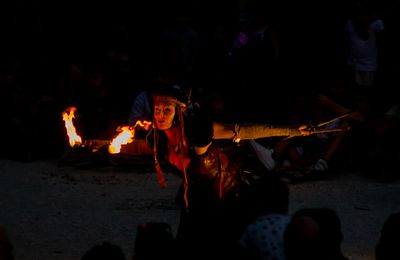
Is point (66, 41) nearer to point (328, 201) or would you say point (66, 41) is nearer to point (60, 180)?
point (60, 180)

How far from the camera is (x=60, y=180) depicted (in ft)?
27.8

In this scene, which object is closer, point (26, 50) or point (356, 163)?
point (356, 163)

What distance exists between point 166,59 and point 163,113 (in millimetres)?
4769

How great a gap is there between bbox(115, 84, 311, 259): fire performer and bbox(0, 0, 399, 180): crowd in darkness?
3.96m

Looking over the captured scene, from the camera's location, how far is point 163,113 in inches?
192

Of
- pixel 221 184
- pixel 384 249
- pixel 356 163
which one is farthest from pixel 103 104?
pixel 384 249

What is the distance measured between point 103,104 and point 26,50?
2723 millimetres

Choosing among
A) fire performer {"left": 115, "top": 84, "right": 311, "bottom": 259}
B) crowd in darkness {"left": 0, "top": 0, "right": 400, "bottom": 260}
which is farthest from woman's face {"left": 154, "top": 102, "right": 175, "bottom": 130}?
crowd in darkness {"left": 0, "top": 0, "right": 400, "bottom": 260}

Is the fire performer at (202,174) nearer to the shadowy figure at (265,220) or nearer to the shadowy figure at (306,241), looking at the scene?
the shadowy figure at (265,220)

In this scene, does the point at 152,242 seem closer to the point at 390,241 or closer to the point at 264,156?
the point at 390,241

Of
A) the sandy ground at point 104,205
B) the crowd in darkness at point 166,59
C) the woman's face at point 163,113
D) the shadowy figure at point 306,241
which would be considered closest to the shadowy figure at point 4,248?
the sandy ground at point 104,205

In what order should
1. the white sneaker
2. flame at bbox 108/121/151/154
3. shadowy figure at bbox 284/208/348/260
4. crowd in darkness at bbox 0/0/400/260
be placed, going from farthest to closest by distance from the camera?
crowd in darkness at bbox 0/0/400/260
the white sneaker
flame at bbox 108/121/151/154
shadowy figure at bbox 284/208/348/260

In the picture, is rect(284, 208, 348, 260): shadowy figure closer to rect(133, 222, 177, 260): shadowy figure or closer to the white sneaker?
rect(133, 222, 177, 260): shadowy figure

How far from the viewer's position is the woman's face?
4875 millimetres
